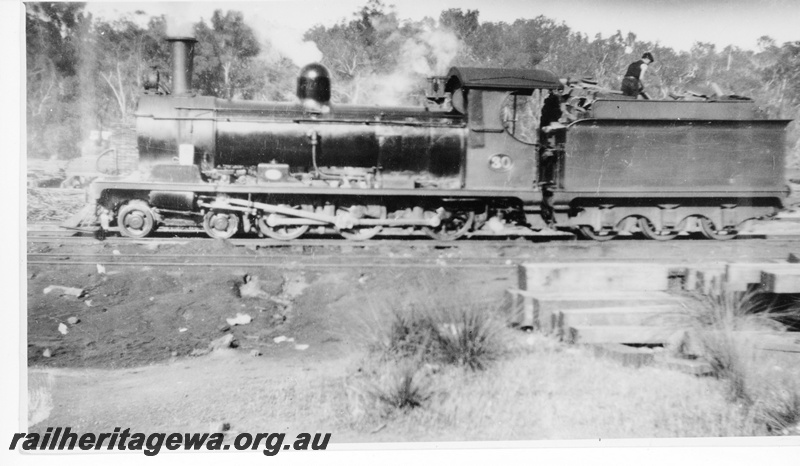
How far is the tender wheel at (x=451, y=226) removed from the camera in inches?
277

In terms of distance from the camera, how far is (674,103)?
21.0 ft

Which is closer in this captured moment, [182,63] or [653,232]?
[182,63]

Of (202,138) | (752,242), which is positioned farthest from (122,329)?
(752,242)

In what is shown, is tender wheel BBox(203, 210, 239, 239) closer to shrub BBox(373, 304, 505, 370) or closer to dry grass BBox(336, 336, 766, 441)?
shrub BBox(373, 304, 505, 370)

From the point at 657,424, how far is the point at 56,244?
5.93 m

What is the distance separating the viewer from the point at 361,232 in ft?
22.8

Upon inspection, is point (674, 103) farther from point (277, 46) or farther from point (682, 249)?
point (277, 46)

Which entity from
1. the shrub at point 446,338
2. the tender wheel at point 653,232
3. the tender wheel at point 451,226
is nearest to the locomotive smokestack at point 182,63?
the tender wheel at point 451,226

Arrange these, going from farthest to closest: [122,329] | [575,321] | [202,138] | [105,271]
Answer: [202,138] < [105,271] < [122,329] < [575,321]

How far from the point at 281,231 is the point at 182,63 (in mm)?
2197

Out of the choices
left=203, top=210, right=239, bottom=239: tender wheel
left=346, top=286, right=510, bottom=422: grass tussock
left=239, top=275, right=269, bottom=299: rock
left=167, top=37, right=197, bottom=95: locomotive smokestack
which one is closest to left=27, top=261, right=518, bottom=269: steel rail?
left=239, top=275, right=269, bottom=299: rock

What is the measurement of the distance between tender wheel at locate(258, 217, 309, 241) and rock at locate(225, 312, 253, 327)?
6.99 feet

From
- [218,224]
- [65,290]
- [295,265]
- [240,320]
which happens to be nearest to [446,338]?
[240,320]

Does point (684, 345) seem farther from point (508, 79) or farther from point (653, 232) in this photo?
point (508, 79)
